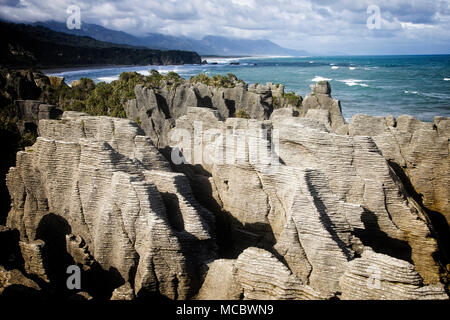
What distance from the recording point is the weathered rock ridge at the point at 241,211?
7.35 m

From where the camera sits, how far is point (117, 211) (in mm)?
8477

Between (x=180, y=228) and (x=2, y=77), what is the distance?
34283 millimetres

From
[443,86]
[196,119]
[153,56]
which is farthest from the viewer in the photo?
[153,56]

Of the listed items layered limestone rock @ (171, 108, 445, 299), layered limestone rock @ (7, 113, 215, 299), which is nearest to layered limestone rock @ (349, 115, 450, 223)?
layered limestone rock @ (171, 108, 445, 299)

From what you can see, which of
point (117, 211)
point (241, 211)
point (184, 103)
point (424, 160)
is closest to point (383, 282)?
point (241, 211)

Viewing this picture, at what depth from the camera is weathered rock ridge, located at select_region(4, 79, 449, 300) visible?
7.35 meters

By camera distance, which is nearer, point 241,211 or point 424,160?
point 241,211

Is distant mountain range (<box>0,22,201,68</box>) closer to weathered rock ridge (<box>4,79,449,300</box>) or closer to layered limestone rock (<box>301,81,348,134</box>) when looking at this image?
layered limestone rock (<box>301,81,348,134</box>)

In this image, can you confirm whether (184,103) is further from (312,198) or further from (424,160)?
(312,198)

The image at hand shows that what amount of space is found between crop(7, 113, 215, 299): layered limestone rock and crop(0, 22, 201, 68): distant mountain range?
56269 millimetres

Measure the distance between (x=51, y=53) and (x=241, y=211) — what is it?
9007 cm
